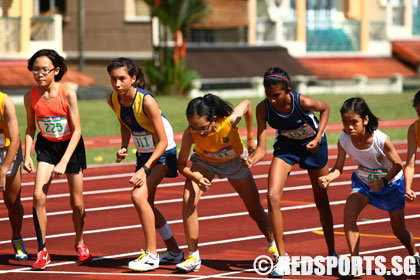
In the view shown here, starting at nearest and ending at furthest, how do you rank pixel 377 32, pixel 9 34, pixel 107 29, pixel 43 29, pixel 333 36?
pixel 9 34, pixel 43 29, pixel 107 29, pixel 333 36, pixel 377 32

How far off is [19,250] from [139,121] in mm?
1769

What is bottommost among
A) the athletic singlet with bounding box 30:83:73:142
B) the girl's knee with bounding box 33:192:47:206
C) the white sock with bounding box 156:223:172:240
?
the white sock with bounding box 156:223:172:240

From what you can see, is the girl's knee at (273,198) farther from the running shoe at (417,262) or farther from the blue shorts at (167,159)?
the running shoe at (417,262)

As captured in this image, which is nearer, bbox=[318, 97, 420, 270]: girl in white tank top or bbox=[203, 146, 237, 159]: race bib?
bbox=[318, 97, 420, 270]: girl in white tank top

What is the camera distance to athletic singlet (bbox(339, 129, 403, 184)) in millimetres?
8273

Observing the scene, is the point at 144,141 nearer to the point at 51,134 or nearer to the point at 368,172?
the point at 51,134

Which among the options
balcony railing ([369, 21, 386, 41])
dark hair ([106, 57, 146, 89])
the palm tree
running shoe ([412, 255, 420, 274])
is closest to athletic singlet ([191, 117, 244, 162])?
dark hair ([106, 57, 146, 89])

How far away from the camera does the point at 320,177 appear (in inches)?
331

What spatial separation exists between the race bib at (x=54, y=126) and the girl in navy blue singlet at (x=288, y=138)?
5.56ft

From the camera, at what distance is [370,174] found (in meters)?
8.36

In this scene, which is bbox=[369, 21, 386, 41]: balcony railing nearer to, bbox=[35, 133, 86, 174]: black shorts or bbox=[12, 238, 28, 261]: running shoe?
bbox=[12, 238, 28, 261]: running shoe

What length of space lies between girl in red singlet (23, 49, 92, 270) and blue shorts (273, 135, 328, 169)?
72.4 inches

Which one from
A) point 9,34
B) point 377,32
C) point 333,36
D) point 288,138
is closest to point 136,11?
point 9,34

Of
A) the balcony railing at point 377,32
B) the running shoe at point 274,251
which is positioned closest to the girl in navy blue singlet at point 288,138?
the running shoe at point 274,251
